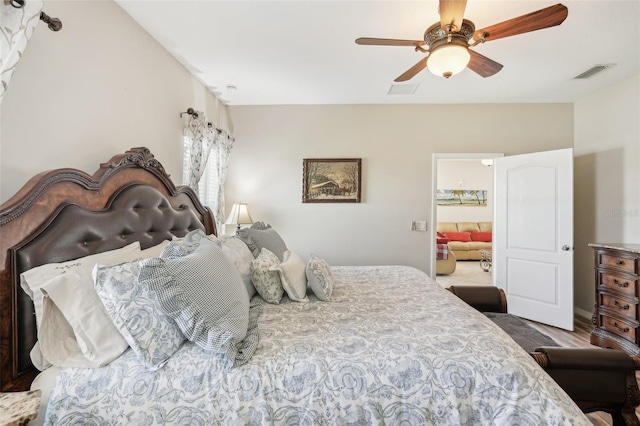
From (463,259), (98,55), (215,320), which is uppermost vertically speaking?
(98,55)

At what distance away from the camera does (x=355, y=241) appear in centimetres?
377

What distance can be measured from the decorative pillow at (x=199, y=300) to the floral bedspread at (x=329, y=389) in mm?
93

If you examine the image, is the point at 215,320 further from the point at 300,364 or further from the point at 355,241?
the point at 355,241

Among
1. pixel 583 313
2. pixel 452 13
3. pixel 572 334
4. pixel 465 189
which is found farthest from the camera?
pixel 465 189

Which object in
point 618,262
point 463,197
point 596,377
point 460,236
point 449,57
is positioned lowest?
point 596,377

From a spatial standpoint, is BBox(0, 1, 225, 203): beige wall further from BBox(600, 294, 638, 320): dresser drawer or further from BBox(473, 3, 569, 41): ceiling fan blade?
BBox(600, 294, 638, 320): dresser drawer

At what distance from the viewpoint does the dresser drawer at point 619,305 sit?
8.01 ft

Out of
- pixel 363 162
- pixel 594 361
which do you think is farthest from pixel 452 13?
pixel 363 162

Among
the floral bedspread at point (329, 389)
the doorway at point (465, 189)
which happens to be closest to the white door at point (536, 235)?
the floral bedspread at point (329, 389)

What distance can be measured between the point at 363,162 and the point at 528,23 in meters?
2.33

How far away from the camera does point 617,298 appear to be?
2559 mm

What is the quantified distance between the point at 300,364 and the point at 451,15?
6.08ft

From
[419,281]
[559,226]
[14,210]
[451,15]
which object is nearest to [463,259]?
[559,226]

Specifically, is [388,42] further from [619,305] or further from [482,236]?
[482,236]
